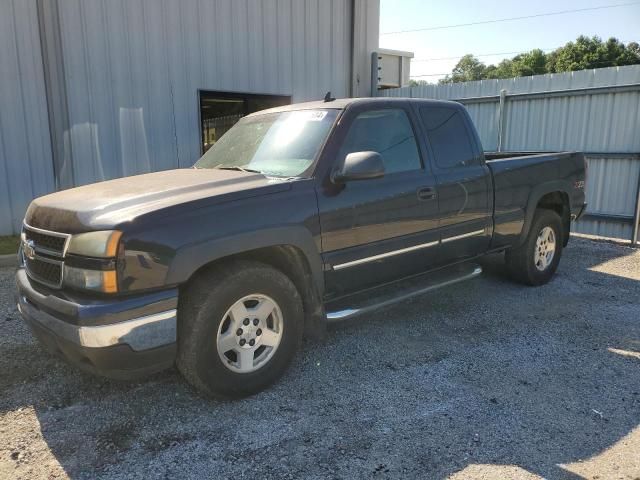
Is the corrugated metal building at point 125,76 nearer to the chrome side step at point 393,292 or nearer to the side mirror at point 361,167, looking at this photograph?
the chrome side step at point 393,292

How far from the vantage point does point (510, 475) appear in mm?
2504

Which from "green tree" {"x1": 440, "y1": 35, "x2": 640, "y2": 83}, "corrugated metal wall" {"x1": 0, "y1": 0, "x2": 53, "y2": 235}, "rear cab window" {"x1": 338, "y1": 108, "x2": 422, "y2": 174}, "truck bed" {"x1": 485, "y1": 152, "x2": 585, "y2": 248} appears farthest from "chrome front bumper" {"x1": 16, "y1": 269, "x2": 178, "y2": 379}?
"green tree" {"x1": 440, "y1": 35, "x2": 640, "y2": 83}

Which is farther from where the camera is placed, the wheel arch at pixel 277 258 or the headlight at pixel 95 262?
the wheel arch at pixel 277 258

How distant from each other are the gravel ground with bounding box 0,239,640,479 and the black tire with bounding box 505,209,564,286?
1.01 metres

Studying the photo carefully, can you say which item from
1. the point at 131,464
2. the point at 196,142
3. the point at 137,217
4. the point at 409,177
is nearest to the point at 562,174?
the point at 409,177

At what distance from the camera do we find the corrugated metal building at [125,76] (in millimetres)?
7668

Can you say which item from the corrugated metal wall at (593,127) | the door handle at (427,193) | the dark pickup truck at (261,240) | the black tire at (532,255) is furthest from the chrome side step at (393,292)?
the corrugated metal wall at (593,127)

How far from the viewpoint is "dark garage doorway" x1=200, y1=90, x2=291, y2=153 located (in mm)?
10164

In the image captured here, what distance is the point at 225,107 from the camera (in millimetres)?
12164

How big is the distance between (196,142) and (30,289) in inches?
264

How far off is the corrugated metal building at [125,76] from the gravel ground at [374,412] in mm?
4382

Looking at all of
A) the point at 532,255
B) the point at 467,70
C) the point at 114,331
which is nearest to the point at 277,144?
the point at 114,331

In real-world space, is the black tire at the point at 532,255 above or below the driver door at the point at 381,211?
below

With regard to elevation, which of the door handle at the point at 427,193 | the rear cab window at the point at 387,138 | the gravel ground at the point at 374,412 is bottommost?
the gravel ground at the point at 374,412
